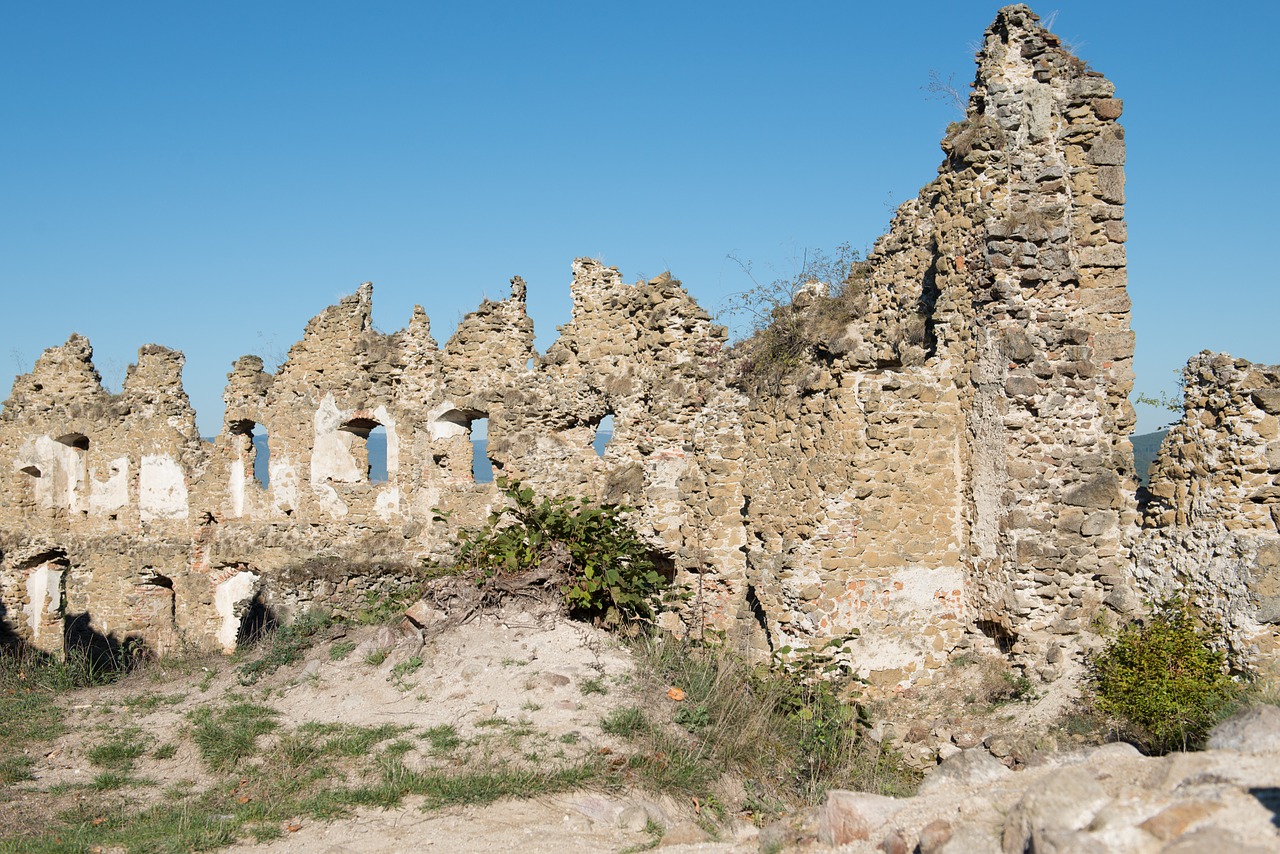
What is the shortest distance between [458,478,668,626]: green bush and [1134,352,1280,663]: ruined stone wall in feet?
15.3

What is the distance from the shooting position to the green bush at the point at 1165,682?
6949 millimetres

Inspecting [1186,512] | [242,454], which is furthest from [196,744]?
[242,454]

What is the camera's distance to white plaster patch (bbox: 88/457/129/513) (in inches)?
721

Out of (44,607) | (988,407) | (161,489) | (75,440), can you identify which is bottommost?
(44,607)

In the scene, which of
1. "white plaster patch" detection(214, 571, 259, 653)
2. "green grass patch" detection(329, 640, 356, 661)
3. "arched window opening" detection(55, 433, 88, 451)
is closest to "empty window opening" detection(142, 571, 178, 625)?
"white plaster patch" detection(214, 571, 259, 653)

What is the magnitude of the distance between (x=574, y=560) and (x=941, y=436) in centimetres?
375

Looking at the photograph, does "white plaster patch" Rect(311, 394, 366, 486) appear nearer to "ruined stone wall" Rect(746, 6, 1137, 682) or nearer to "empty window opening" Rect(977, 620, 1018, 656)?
"ruined stone wall" Rect(746, 6, 1137, 682)

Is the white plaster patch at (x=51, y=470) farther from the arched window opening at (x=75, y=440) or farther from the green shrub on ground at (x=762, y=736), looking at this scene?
the green shrub on ground at (x=762, y=736)

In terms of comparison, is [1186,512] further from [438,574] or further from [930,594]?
[438,574]

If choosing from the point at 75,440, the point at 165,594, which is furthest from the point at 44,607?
the point at 75,440

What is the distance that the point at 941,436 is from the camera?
29.2ft

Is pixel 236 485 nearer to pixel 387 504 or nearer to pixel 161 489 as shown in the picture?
pixel 161 489

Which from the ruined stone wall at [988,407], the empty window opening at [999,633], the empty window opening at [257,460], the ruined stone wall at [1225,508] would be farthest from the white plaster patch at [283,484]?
the ruined stone wall at [1225,508]

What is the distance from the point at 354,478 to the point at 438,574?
5.67 meters
